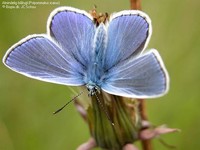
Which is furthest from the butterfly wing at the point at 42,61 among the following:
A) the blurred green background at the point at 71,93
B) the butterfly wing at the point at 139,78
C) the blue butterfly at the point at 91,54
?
the blurred green background at the point at 71,93

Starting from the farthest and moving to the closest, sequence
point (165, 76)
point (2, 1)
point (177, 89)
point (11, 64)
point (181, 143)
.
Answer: point (2, 1) → point (177, 89) → point (181, 143) → point (11, 64) → point (165, 76)

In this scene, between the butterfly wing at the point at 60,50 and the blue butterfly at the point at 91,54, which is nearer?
the blue butterfly at the point at 91,54

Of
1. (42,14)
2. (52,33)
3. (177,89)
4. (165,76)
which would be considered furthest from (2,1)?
(165,76)

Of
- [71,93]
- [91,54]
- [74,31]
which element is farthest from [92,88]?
[71,93]

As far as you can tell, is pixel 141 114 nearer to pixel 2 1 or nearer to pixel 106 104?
pixel 106 104

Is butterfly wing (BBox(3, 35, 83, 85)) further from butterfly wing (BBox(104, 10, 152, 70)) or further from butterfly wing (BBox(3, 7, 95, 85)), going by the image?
butterfly wing (BBox(104, 10, 152, 70))

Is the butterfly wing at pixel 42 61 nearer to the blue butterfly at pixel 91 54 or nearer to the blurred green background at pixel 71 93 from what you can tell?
the blue butterfly at pixel 91 54

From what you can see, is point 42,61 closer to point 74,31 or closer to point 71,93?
point 74,31

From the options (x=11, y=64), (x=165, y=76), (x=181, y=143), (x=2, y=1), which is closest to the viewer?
(x=165, y=76)
